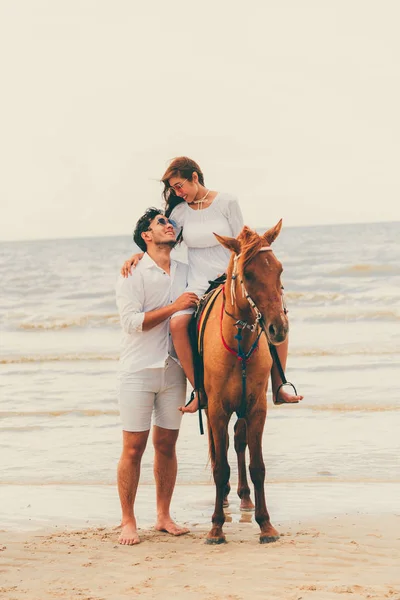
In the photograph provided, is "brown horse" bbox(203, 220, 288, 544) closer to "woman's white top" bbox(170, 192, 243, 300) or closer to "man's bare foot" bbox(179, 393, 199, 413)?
"man's bare foot" bbox(179, 393, 199, 413)

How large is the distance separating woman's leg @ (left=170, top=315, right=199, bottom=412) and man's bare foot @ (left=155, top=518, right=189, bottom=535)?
799 millimetres

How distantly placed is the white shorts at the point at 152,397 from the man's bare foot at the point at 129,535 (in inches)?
23.3

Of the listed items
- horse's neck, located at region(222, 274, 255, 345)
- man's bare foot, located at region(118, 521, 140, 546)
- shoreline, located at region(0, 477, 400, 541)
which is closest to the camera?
horse's neck, located at region(222, 274, 255, 345)

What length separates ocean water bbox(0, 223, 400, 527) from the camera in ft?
21.1

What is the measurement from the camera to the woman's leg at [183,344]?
A: 5301 mm

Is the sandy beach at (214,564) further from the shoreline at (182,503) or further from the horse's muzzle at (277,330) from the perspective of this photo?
the horse's muzzle at (277,330)

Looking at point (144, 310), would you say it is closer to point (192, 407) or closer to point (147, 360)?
point (147, 360)

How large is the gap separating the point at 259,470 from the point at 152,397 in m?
0.79

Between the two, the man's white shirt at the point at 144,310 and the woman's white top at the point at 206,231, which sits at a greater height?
the woman's white top at the point at 206,231

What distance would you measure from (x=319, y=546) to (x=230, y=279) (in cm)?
162

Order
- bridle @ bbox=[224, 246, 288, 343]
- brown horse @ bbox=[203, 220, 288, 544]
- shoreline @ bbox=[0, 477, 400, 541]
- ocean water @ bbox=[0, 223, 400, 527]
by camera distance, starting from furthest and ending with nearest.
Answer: ocean water @ bbox=[0, 223, 400, 527] → shoreline @ bbox=[0, 477, 400, 541] → brown horse @ bbox=[203, 220, 288, 544] → bridle @ bbox=[224, 246, 288, 343]

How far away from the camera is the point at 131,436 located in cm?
537

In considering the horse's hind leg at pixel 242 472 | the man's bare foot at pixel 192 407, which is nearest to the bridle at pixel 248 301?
the man's bare foot at pixel 192 407

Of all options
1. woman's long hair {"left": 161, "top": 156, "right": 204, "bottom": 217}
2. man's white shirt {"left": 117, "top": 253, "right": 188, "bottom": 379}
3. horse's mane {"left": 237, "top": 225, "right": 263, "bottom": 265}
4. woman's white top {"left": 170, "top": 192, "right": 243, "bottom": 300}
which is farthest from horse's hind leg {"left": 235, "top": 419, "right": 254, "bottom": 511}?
horse's mane {"left": 237, "top": 225, "right": 263, "bottom": 265}
